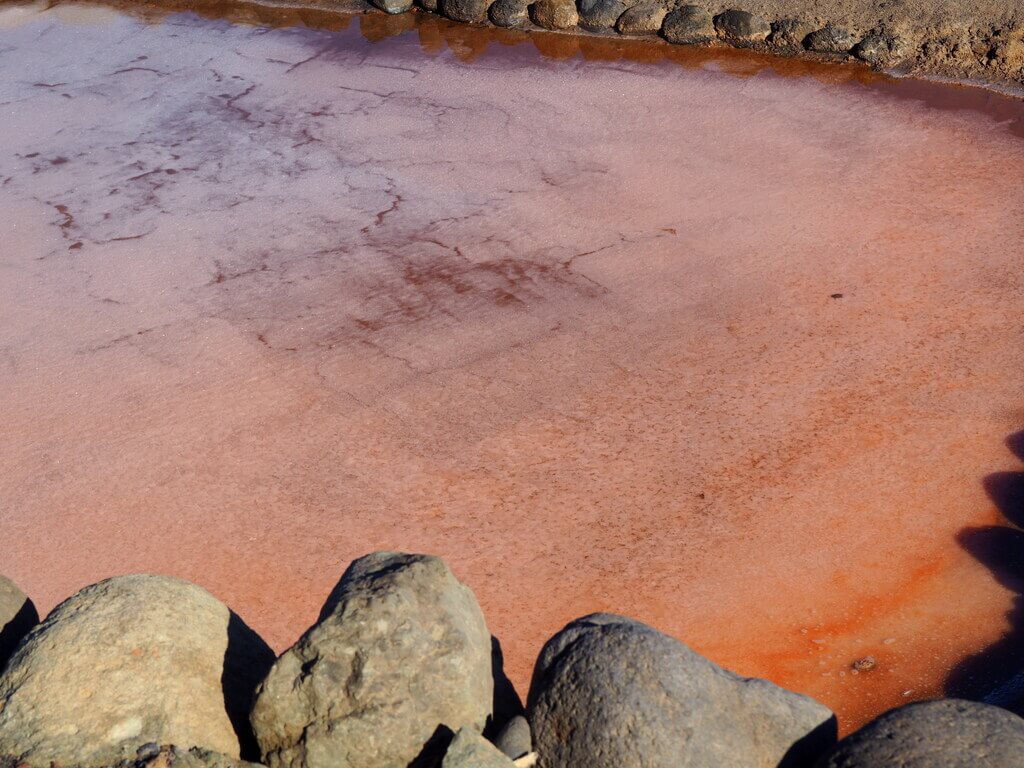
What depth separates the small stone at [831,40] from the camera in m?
9.62

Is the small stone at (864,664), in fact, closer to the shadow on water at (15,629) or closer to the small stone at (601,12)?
the shadow on water at (15,629)

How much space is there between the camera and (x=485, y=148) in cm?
862

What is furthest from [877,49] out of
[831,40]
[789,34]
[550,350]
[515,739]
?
[515,739]

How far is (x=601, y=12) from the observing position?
1052 cm

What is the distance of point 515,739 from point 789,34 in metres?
8.02

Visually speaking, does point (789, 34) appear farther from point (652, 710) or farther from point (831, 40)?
point (652, 710)

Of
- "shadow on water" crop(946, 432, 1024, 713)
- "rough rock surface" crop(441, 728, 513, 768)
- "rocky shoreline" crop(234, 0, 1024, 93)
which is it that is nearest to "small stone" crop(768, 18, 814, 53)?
"rocky shoreline" crop(234, 0, 1024, 93)

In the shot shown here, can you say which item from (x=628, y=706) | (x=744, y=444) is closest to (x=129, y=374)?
(x=744, y=444)

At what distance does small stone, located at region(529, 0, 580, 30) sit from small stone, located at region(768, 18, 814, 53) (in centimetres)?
186

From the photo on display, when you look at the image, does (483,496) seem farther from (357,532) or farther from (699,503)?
(699,503)

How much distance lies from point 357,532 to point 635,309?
2.28 metres

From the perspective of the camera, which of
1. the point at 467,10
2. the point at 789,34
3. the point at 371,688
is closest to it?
the point at 371,688

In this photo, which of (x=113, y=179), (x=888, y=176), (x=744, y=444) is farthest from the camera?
(x=113, y=179)

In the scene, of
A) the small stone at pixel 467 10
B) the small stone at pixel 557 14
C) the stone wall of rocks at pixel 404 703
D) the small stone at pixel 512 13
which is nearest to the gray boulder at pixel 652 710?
the stone wall of rocks at pixel 404 703
